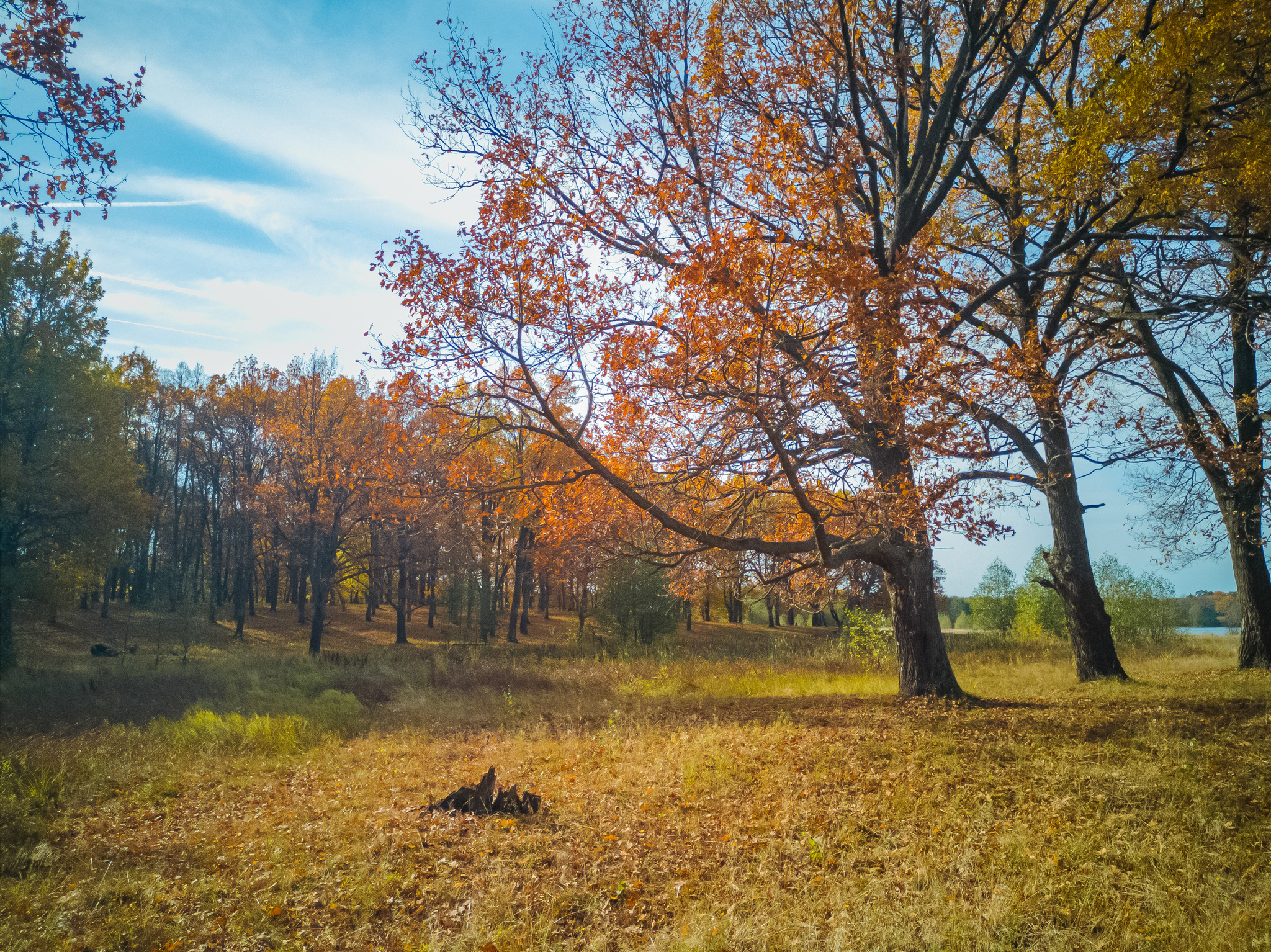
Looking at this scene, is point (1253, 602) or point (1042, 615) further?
point (1042, 615)

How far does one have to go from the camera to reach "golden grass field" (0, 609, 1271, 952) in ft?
13.2

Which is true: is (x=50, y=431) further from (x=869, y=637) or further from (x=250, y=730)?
(x=869, y=637)

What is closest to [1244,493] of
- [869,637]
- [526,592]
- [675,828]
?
[869,637]

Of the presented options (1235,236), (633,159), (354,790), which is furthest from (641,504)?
(1235,236)

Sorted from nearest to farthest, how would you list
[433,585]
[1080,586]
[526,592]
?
1. [1080,586]
2. [526,592]
3. [433,585]

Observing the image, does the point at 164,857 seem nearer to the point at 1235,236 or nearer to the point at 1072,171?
the point at 1072,171

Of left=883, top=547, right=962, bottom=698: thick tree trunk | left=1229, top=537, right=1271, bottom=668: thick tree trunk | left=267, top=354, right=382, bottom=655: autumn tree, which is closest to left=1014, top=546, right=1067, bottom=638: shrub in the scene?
left=1229, top=537, right=1271, bottom=668: thick tree trunk

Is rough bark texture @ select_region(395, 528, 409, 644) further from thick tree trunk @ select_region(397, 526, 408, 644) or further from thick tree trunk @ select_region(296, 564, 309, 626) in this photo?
thick tree trunk @ select_region(296, 564, 309, 626)

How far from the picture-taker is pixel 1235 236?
10.8 m

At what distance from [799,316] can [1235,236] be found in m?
8.48

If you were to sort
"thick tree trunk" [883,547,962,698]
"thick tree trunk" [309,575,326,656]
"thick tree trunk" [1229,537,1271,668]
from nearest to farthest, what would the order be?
"thick tree trunk" [883,547,962,698], "thick tree trunk" [1229,537,1271,668], "thick tree trunk" [309,575,326,656]

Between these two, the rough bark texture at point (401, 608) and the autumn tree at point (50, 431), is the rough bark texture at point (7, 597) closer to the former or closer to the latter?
the autumn tree at point (50, 431)

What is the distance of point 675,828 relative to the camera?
5.53 meters

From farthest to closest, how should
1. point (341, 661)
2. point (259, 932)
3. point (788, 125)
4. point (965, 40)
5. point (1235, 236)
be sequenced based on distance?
point (341, 661), point (1235, 236), point (965, 40), point (788, 125), point (259, 932)
